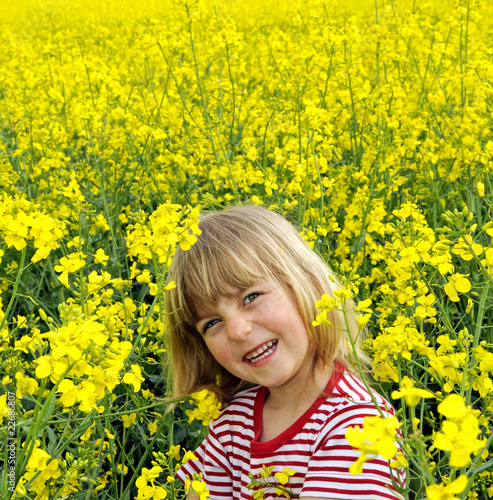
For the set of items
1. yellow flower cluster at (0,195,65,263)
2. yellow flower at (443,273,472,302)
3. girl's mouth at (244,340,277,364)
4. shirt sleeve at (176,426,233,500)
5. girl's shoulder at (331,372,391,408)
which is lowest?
shirt sleeve at (176,426,233,500)

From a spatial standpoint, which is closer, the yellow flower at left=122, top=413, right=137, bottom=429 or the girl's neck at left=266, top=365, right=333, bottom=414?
the girl's neck at left=266, top=365, right=333, bottom=414

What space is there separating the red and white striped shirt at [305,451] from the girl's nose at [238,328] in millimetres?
260

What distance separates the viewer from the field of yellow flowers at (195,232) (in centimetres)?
132

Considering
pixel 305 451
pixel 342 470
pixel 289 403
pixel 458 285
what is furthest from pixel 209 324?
pixel 458 285

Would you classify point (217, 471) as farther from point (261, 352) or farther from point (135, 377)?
point (135, 377)

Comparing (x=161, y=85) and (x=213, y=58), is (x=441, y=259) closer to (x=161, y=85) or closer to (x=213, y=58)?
(x=213, y=58)

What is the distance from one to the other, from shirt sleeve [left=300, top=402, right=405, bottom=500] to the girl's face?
0.18 meters

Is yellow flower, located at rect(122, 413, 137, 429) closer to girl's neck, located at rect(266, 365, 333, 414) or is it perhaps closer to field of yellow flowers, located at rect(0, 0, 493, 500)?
field of yellow flowers, located at rect(0, 0, 493, 500)

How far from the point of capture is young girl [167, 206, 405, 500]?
1645 millimetres

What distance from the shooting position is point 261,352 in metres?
1.70

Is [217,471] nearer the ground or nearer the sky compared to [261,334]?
nearer the ground

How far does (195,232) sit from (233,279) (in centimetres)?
25

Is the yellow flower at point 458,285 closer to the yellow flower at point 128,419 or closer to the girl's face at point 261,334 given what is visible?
the girl's face at point 261,334

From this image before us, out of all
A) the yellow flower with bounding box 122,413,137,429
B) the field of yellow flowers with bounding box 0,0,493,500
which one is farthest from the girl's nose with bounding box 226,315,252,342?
the yellow flower with bounding box 122,413,137,429
